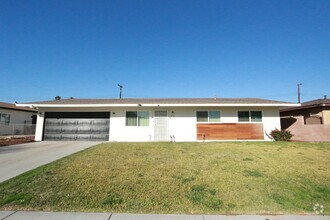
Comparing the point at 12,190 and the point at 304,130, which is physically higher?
the point at 304,130

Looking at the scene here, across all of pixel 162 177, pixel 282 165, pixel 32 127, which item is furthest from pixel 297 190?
pixel 32 127

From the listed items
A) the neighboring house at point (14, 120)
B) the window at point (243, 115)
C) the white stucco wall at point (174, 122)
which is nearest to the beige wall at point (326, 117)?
the white stucco wall at point (174, 122)

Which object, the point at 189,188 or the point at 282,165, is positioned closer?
the point at 189,188

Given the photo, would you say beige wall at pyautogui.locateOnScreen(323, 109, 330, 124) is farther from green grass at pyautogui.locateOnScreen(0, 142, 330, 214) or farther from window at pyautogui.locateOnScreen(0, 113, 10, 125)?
window at pyautogui.locateOnScreen(0, 113, 10, 125)

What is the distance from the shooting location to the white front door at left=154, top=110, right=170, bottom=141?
14672 mm

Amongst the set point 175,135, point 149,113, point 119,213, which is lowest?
→ point 119,213

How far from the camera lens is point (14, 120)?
71.6ft

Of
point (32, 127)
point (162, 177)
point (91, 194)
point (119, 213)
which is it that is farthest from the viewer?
point (32, 127)

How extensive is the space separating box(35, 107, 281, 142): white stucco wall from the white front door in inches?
11.7

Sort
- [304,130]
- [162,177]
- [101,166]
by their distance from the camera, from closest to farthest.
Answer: [162,177] < [101,166] < [304,130]

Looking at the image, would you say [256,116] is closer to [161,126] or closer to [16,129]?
[161,126]

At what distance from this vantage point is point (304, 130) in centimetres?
1460

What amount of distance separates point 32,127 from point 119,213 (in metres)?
23.5

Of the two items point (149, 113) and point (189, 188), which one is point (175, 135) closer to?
point (149, 113)
